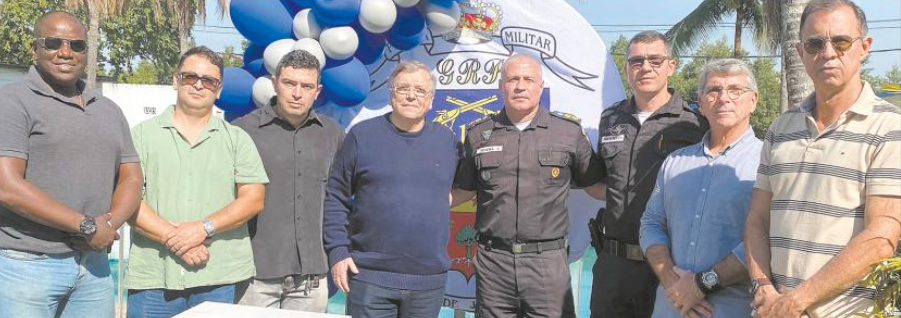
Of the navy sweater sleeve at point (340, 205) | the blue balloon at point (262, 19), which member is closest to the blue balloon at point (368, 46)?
the blue balloon at point (262, 19)

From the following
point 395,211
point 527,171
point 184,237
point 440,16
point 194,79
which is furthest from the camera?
point 440,16

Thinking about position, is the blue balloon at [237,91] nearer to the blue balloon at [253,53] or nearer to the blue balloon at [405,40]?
the blue balloon at [253,53]

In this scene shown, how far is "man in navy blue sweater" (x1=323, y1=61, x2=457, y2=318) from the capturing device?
113 inches

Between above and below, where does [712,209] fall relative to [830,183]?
below

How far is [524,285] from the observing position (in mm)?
3057

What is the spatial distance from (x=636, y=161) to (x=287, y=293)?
1.66 meters

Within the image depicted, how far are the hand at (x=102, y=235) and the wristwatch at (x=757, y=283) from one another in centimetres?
226

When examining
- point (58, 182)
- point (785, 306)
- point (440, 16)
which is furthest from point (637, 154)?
point (58, 182)

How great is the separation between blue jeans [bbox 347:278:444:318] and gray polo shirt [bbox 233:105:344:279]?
272 millimetres

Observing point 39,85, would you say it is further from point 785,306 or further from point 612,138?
point 785,306

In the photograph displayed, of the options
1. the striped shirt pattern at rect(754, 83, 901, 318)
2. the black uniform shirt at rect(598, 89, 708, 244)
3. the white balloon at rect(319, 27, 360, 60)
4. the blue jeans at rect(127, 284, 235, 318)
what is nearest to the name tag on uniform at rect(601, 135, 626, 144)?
the black uniform shirt at rect(598, 89, 708, 244)

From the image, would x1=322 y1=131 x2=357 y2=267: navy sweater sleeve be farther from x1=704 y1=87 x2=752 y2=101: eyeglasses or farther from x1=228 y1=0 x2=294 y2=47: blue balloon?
x1=704 y1=87 x2=752 y2=101: eyeglasses

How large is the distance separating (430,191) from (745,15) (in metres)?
15.3

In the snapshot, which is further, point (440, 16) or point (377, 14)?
point (440, 16)
